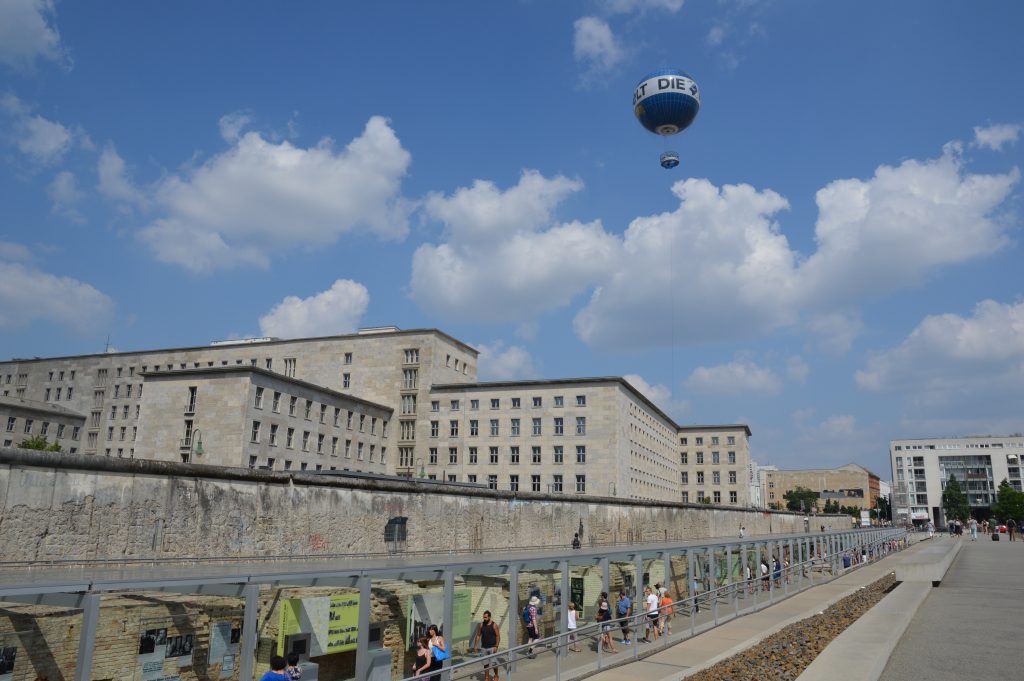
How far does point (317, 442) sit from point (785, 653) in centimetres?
5610

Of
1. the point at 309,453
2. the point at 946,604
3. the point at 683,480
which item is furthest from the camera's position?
the point at 683,480

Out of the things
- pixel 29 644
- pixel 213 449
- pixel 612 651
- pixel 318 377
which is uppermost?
pixel 318 377

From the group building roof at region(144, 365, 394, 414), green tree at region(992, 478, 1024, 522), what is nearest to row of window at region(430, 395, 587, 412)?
building roof at region(144, 365, 394, 414)

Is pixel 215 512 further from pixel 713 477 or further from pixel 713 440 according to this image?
pixel 713 440

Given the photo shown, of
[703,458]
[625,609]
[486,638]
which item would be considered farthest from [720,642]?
[703,458]

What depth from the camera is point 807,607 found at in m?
28.1

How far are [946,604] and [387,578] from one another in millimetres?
25107

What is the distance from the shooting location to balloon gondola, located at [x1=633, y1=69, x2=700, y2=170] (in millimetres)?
43031

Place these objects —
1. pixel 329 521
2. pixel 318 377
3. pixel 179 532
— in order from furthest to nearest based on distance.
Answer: pixel 318 377
pixel 329 521
pixel 179 532

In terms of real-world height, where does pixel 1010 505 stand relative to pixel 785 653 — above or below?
above

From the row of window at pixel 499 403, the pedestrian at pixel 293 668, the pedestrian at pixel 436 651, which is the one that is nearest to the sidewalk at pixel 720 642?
the pedestrian at pixel 436 651

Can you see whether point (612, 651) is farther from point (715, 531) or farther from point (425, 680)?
point (715, 531)

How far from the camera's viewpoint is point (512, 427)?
79500 millimetres

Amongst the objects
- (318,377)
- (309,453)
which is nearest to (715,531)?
(309,453)
